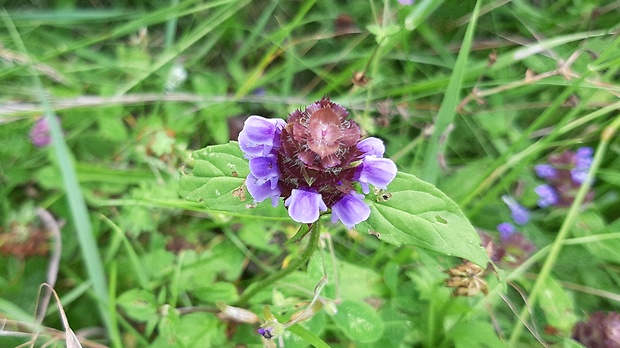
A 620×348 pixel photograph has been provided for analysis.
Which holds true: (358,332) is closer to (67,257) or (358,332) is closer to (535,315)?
(535,315)

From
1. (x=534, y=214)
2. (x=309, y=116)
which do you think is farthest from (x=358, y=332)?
(x=534, y=214)

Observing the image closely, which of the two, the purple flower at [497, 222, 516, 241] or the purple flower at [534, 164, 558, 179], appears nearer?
the purple flower at [497, 222, 516, 241]

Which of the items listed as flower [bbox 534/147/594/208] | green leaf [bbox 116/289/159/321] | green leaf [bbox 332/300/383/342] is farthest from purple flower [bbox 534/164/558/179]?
green leaf [bbox 116/289/159/321]

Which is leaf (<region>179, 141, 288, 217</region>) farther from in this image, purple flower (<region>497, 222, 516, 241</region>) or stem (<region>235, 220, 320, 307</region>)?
purple flower (<region>497, 222, 516, 241</region>)

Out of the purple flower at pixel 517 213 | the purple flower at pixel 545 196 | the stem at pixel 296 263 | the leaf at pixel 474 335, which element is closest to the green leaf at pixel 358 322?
the stem at pixel 296 263

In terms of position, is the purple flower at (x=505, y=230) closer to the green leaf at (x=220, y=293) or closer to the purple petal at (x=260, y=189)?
the green leaf at (x=220, y=293)

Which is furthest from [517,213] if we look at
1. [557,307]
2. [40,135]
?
[40,135]
